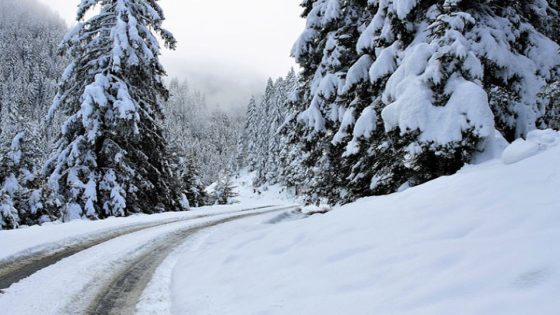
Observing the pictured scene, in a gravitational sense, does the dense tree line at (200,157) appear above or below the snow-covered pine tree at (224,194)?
above

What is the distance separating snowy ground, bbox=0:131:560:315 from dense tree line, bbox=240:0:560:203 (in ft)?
3.58

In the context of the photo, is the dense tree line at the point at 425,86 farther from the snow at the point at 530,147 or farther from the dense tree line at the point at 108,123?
the dense tree line at the point at 108,123

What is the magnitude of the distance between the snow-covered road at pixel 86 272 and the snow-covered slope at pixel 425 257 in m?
0.97

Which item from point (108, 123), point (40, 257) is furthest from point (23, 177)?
point (40, 257)

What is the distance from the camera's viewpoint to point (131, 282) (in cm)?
757

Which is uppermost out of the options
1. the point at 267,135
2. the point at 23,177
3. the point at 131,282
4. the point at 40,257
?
the point at 267,135

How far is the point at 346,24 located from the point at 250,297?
9.97 m

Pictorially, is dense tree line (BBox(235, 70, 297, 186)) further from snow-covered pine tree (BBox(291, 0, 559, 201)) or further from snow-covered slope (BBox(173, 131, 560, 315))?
snow-covered slope (BBox(173, 131, 560, 315))

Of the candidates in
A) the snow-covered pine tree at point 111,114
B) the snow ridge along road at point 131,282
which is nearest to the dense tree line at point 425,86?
the snow ridge along road at point 131,282

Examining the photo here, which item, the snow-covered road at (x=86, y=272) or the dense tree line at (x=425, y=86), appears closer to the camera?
the snow-covered road at (x=86, y=272)

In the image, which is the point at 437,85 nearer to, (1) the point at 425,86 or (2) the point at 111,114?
(1) the point at 425,86

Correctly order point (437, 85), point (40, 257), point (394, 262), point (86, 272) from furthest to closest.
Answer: point (40, 257) < point (437, 85) < point (86, 272) < point (394, 262)

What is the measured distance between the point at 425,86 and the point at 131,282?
690 centimetres

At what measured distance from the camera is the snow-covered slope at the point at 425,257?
12.3 feet
